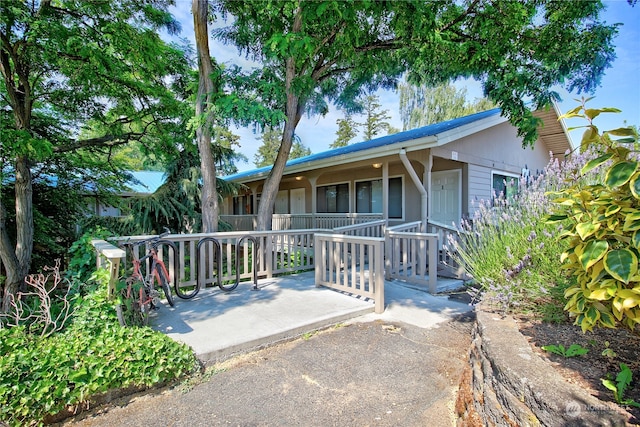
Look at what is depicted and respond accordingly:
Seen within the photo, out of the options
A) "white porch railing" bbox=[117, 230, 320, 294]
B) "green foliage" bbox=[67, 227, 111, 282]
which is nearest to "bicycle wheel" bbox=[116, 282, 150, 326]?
"green foliage" bbox=[67, 227, 111, 282]

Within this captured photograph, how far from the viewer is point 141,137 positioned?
8.17 meters

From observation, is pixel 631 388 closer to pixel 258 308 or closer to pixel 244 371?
pixel 244 371

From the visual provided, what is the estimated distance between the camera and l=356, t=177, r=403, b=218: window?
9.86m

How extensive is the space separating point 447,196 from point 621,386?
8.14m

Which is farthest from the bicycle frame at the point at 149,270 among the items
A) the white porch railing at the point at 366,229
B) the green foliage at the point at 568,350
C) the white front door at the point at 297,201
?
the white front door at the point at 297,201

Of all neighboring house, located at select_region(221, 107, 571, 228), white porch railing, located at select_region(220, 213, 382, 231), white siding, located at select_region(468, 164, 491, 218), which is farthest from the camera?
white porch railing, located at select_region(220, 213, 382, 231)

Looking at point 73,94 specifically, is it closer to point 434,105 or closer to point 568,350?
point 568,350

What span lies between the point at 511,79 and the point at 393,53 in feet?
10.4

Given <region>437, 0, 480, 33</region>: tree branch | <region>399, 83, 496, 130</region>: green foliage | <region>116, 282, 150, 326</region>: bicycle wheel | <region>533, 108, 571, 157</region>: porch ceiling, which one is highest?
<region>399, 83, 496, 130</region>: green foliage

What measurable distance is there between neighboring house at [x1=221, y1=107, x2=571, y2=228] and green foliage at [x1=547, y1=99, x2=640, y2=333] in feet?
17.3

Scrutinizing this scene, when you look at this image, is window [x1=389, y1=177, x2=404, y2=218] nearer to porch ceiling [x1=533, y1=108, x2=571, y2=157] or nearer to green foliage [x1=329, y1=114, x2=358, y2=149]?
porch ceiling [x1=533, y1=108, x2=571, y2=157]

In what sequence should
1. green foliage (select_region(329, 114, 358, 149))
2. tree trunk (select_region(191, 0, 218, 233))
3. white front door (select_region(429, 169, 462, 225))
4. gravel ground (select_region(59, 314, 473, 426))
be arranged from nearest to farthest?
gravel ground (select_region(59, 314, 473, 426)) → tree trunk (select_region(191, 0, 218, 233)) → white front door (select_region(429, 169, 462, 225)) → green foliage (select_region(329, 114, 358, 149))

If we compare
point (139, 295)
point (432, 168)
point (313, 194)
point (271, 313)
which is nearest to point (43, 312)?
point (139, 295)

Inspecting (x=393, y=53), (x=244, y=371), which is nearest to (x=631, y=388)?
(x=244, y=371)
